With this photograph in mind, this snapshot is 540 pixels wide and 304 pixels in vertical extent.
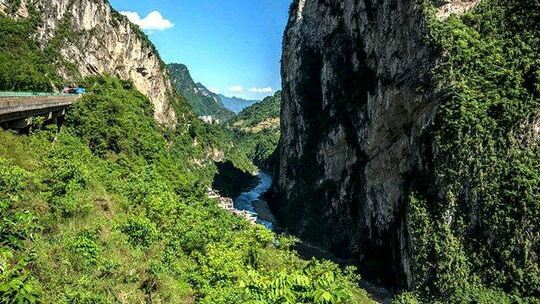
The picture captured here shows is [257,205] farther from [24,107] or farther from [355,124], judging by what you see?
[24,107]

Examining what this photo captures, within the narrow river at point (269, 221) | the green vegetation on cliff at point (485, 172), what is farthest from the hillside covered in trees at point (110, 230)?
the narrow river at point (269, 221)

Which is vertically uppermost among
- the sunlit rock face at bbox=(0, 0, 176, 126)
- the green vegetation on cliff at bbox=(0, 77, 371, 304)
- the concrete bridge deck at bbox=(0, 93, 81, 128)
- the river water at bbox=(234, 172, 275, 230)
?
the sunlit rock face at bbox=(0, 0, 176, 126)

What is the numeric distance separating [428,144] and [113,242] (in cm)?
3007

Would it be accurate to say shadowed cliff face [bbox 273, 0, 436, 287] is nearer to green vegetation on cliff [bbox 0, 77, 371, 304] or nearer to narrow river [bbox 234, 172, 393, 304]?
narrow river [bbox 234, 172, 393, 304]

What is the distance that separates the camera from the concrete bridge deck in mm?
32688

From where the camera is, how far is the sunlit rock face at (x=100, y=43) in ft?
242

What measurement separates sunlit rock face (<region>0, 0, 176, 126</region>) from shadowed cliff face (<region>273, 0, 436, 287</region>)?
31.6 metres

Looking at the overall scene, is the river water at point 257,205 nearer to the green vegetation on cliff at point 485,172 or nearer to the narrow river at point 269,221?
the narrow river at point 269,221

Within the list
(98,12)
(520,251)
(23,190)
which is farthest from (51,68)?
(520,251)

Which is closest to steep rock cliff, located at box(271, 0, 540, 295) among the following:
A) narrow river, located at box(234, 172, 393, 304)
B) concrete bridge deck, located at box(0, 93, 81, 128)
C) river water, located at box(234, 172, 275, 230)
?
narrow river, located at box(234, 172, 393, 304)

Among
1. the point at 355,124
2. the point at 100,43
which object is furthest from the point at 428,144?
the point at 100,43

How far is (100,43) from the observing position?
3396 inches

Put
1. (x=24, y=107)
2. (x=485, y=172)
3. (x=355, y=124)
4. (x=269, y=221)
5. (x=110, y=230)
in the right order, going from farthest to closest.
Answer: (x=269, y=221) → (x=355, y=124) → (x=485, y=172) → (x=24, y=107) → (x=110, y=230)

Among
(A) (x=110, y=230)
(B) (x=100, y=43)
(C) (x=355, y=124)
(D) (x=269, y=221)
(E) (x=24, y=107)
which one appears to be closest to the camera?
(A) (x=110, y=230)
